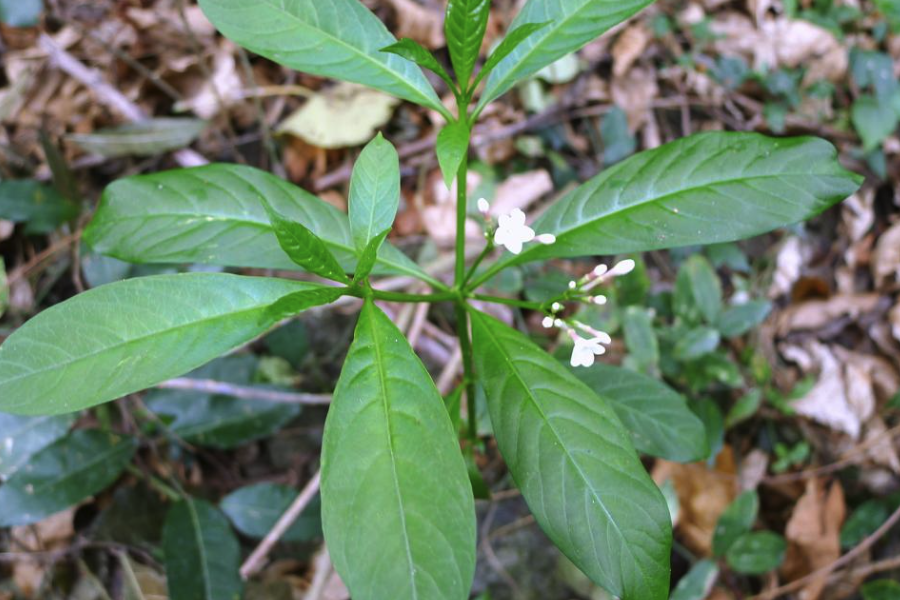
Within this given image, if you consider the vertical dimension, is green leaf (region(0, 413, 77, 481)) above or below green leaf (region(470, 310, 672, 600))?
below

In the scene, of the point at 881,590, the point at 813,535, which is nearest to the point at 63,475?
the point at 813,535

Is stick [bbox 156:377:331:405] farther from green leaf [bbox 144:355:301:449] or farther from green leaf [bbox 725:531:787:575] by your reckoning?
green leaf [bbox 725:531:787:575]

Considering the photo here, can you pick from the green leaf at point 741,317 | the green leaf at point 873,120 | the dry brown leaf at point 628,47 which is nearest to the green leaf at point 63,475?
the green leaf at point 741,317

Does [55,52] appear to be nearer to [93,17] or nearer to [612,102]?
[93,17]

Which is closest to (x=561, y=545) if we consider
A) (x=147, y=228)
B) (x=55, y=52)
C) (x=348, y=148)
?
(x=147, y=228)

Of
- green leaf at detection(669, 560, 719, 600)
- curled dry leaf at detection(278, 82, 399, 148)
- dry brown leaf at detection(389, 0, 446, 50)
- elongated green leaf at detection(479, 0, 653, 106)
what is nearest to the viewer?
elongated green leaf at detection(479, 0, 653, 106)

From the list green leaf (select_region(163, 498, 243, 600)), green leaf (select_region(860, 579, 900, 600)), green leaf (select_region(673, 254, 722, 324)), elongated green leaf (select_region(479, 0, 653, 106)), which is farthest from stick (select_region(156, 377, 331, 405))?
green leaf (select_region(860, 579, 900, 600))

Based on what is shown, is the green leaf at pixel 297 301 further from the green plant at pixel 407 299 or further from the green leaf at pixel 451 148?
the green leaf at pixel 451 148

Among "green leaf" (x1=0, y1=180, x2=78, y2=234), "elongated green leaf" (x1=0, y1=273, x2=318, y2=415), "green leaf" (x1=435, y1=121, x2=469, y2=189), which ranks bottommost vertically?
"green leaf" (x1=0, y1=180, x2=78, y2=234)

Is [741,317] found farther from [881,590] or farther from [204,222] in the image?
[204,222]
